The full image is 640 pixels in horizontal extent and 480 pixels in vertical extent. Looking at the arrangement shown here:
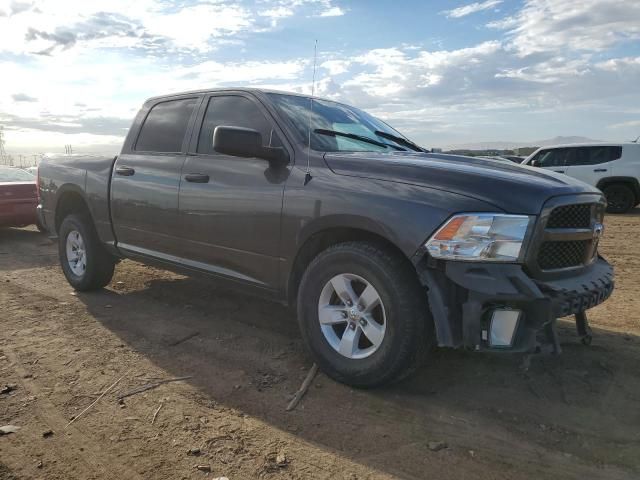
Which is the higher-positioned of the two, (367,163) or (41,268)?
(367,163)

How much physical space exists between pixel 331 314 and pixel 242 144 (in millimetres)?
1246

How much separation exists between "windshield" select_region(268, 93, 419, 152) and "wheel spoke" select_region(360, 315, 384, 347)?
123 centimetres

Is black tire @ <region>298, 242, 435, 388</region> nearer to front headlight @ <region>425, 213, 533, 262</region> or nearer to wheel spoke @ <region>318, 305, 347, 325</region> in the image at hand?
wheel spoke @ <region>318, 305, 347, 325</region>

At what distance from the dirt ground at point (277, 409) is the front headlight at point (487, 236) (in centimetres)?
94

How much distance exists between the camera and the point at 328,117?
4160 millimetres

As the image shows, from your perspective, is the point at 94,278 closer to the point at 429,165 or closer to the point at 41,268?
the point at 41,268

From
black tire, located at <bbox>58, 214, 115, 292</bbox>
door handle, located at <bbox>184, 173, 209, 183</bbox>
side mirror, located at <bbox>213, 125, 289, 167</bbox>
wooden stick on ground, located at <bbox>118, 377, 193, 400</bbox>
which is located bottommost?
wooden stick on ground, located at <bbox>118, 377, 193, 400</bbox>

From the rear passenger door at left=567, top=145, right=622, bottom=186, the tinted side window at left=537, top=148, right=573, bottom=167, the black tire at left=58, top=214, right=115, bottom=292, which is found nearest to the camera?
the black tire at left=58, top=214, right=115, bottom=292

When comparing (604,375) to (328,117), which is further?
(328,117)

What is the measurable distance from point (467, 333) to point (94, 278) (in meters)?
4.16

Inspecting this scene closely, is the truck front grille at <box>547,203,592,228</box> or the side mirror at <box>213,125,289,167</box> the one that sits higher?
the side mirror at <box>213,125,289,167</box>

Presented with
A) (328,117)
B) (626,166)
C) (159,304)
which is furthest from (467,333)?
(626,166)

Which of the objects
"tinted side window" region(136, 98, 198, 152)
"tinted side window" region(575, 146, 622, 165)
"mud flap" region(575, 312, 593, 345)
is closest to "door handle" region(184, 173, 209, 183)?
"tinted side window" region(136, 98, 198, 152)

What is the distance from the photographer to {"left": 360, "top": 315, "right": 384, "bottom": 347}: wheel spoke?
310cm
